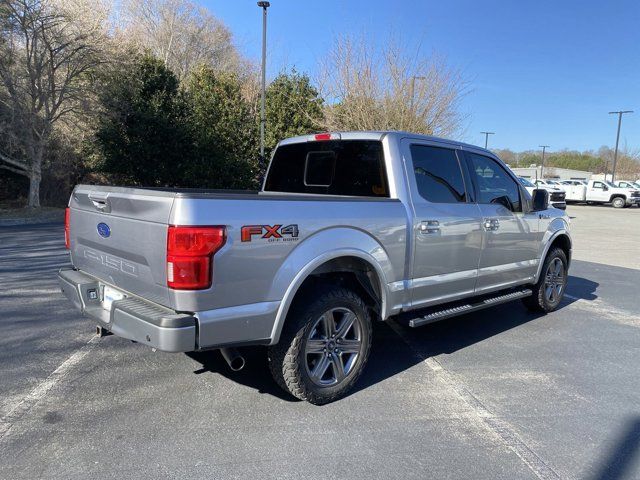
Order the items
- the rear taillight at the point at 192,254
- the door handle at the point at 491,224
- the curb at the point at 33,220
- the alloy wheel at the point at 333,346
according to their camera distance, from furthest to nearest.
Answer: the curb at the point at 33,220, the door handle at the point at 491,224, the alloy wheel at the point at 333,346, the rear taillight at the point at 192,254

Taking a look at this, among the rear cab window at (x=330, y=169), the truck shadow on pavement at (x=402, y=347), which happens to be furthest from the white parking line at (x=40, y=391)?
the rear cab window at (x=330, y=169)

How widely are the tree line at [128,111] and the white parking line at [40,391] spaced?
11902 millimetres

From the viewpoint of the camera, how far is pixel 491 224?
15.8 feet

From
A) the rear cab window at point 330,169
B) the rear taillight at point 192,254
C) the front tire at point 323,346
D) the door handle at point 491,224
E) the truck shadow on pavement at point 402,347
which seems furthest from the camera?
the door handle at point 491,224

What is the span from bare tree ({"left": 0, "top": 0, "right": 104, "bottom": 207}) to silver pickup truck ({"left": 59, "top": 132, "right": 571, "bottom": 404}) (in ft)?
48.8

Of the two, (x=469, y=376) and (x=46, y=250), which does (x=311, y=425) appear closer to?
(x=469, y=376)

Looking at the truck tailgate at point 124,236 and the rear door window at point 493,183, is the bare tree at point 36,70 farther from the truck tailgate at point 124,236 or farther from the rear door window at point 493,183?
→ the rear door window at point 493,183

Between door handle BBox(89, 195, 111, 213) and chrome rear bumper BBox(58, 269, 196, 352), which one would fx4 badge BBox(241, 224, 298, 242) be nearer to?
chrome rear bumper BBox(58, 269, 196, 352)

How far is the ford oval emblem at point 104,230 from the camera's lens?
11.2 ft

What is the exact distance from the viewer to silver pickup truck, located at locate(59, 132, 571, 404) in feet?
9.29

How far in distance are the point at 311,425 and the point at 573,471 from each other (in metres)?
1.64

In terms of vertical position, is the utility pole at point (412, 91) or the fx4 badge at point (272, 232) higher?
the utility pole at point (412, 91)

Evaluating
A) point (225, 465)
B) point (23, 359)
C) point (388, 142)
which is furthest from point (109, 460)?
point (388, 142)

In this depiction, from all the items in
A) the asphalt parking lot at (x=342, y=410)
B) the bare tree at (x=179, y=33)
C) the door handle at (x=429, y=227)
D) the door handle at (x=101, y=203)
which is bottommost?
the asphalt parking lot at (x=342, y=410)
